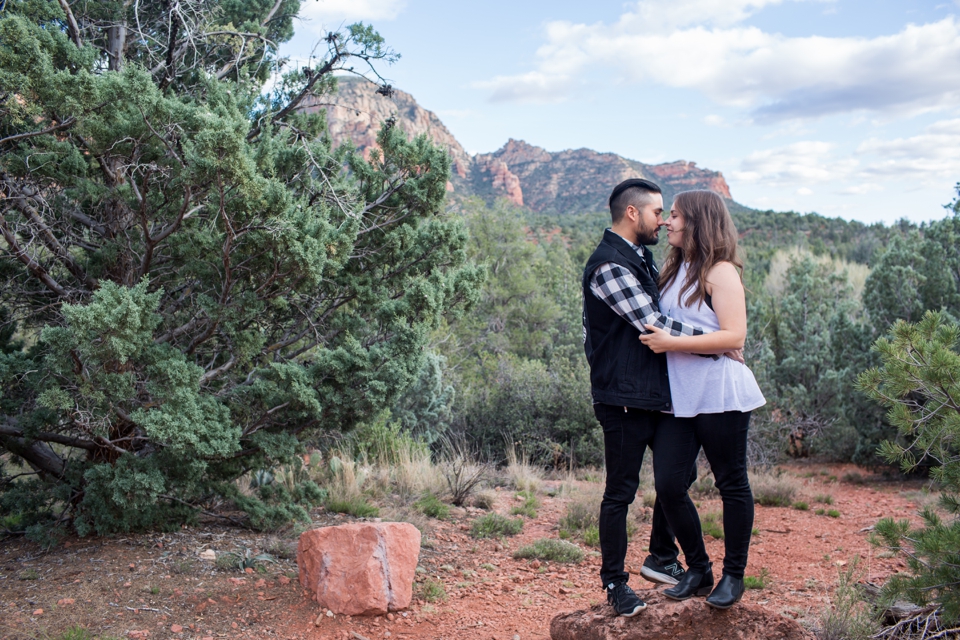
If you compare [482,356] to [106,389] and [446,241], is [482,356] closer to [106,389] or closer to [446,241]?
[446,241]

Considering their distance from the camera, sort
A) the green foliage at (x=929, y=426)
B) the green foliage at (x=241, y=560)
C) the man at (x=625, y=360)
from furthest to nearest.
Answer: the green foliage at (x=241, y=560), the green foliage at (x=929, y=426), the man at (x=625, y=360)

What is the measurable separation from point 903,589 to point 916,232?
9.77 meters

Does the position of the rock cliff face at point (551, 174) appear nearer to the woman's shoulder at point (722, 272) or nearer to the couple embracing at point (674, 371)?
the couple embracing at point (674, 371)

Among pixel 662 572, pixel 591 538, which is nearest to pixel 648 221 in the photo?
pixel 662 572

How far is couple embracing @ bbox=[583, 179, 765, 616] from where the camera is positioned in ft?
9.80

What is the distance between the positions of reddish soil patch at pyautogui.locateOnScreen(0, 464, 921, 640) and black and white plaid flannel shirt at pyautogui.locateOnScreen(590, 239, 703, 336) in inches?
62.3

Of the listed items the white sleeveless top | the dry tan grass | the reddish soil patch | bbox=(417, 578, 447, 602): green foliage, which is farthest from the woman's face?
the dry tan grass

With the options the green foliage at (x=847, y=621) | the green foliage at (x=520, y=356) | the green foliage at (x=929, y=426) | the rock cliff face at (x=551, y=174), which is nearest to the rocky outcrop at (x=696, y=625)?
the green foliage at (x=847, y=621)

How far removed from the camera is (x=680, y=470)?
3035mm

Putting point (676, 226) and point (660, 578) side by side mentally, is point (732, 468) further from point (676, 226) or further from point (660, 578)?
point (676, 226)

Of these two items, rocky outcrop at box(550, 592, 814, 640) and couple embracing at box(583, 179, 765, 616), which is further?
rocky outcrop at box(550, 592, 814, 640)

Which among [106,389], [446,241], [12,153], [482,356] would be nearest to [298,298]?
[446,241]

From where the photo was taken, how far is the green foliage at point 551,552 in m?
5.85

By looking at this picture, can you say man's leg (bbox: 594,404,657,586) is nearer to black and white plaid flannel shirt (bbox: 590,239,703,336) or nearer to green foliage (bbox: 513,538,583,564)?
black and white plaid flannel shirt (bbox: 590,239,703,336)
